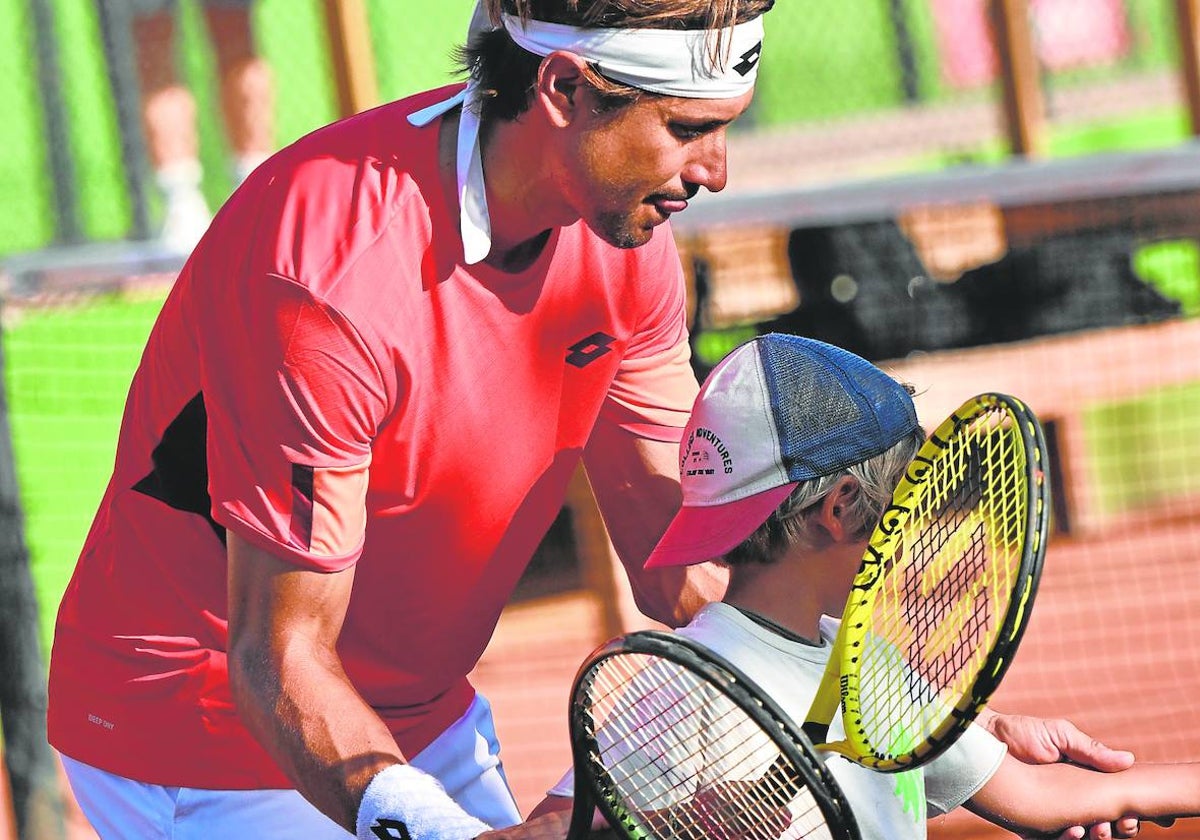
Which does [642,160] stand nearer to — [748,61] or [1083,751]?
[748,61]

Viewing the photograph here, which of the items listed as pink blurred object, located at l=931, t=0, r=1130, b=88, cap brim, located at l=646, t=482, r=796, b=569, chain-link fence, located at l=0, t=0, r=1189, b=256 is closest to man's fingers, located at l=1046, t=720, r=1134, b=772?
cap brim, located at l=646, t=482, r=796, b=569

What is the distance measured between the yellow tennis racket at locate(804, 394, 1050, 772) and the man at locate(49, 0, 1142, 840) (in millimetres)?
378

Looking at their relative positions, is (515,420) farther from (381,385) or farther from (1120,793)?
(1120,793)

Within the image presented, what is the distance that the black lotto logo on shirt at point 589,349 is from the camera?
239 cm

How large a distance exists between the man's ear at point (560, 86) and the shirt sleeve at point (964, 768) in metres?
0.92

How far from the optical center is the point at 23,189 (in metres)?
11.3

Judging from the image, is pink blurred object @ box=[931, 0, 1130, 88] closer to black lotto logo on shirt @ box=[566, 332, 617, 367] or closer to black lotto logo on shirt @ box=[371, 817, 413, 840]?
black lotto logo on shirt @ box=[566, 332, 617, 367]

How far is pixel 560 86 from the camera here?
2.11 metres

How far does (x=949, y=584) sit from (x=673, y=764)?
0.50 meters

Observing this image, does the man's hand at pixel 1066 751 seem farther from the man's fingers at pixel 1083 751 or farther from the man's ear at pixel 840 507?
the man's ear at pixel 840 507

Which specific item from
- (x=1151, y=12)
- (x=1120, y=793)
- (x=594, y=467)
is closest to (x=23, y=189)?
(x=1151, y=12)

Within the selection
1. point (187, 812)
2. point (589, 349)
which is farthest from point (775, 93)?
point (187, 812)

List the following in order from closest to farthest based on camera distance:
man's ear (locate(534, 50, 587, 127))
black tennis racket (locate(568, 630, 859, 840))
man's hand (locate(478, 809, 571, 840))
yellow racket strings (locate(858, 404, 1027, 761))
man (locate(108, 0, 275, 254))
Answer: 1. man's hand (locate(478, 809, 571, 840))
2. black tennis racket (locate(568, 630, 859, 840))
3. yellow racket strings (locate(858, 404, 1027, 761))
4. man's ear (locate(534, 50, 587, 127))
5. man (locate(108, 0, 275, 254))

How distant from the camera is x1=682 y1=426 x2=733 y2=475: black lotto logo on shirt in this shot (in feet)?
7.45
